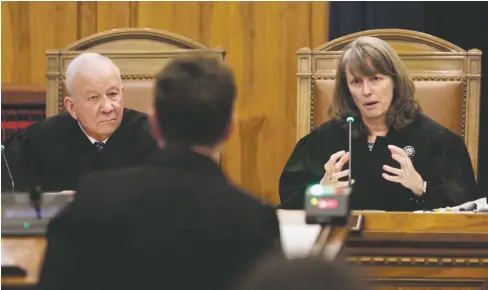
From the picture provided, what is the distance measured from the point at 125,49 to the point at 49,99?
0.37 metres

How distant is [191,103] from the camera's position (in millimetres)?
1569

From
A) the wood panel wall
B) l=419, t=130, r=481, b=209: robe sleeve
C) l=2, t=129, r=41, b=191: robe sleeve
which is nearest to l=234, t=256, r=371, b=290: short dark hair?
→ l=419, t=130, r=481, b=209: robe sleeve

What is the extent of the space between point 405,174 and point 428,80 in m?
0.66

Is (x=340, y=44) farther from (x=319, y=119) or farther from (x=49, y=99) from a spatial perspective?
(x=49, y=99)

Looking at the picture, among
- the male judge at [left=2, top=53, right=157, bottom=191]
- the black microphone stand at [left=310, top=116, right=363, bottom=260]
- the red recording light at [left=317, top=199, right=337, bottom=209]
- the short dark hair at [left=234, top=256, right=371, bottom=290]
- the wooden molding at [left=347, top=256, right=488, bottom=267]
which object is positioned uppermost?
the male judge at [left=2, top=53, right=157, bottom=191]

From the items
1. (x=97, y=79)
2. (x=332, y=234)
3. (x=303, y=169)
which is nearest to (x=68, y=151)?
(x=97, y=79)

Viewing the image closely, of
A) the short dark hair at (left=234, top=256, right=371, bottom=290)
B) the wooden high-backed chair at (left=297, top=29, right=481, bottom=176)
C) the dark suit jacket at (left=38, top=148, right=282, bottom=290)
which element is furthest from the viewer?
the wooden high-backed chair at (left=297, top=29, right=481, bottom=176)

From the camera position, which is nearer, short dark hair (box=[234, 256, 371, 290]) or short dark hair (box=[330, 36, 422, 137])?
short dark hair (box=[234, 256, 371, 290])

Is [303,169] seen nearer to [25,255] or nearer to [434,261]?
[434,261]

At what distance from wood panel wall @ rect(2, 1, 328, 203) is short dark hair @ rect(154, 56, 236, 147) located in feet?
9.40

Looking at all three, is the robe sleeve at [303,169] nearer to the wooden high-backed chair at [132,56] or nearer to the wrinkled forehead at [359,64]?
the wrinkled forehead at [359,64]

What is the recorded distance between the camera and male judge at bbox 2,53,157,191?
3107 mm

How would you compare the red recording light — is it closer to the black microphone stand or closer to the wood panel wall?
the black microphone stand

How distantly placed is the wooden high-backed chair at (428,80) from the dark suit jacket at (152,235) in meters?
2.03
